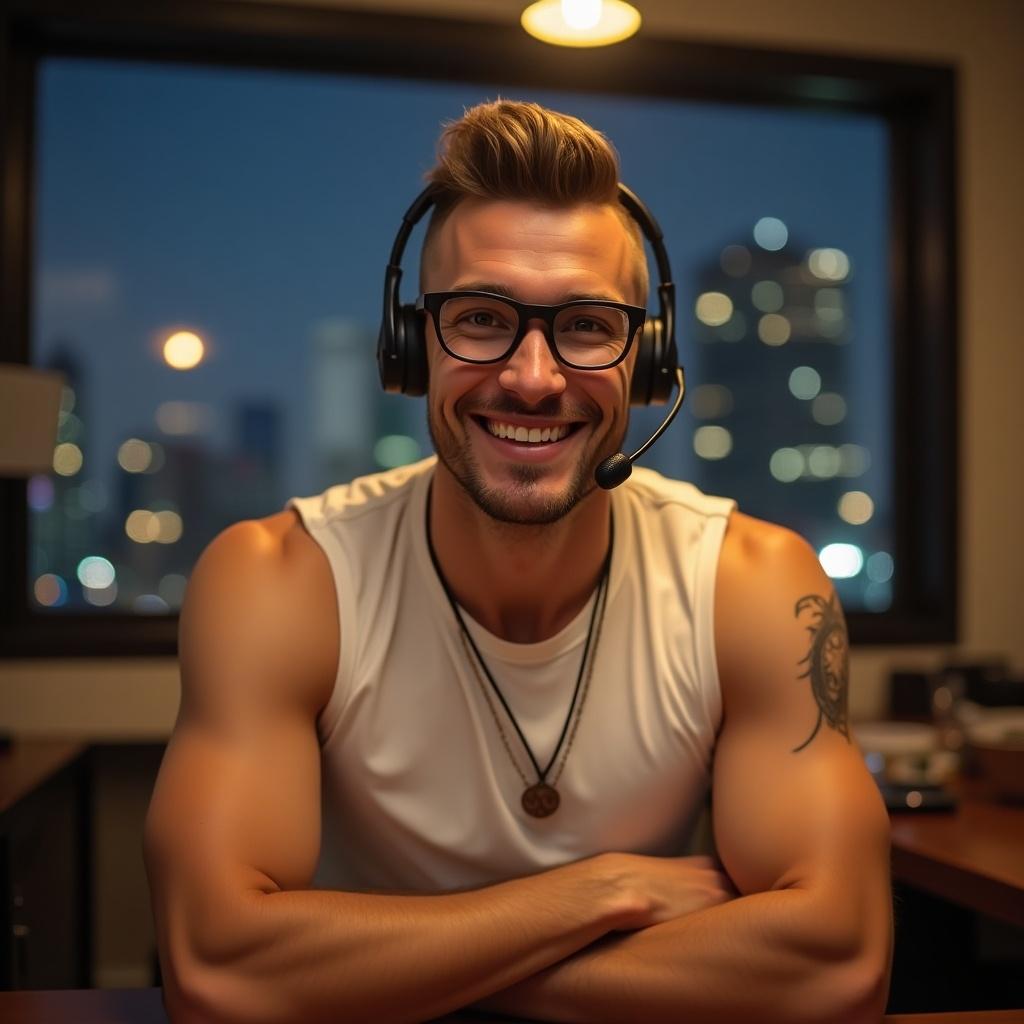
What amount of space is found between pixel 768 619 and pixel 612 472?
10.2 inches

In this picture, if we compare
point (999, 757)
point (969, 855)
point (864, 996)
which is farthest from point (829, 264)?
point (864, 996)

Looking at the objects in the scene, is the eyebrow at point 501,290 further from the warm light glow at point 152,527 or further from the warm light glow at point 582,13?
the warm light glow at point 152,527

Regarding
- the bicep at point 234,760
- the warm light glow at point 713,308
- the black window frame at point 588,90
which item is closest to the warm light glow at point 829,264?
the black window frame at point 588,90

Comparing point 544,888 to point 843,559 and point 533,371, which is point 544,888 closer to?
point 533,371

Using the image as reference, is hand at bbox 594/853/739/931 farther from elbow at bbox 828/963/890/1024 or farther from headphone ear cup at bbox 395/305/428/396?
headphone ear cup at bbox 395/305/428/396

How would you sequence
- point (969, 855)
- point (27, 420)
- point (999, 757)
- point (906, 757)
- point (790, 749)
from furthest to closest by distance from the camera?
point (27, 420) → point (906, 757) → point (999, 757) → point (969, 855) → point (790, 749)

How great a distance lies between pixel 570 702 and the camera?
4.28 feet

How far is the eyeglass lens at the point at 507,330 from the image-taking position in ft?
4.07

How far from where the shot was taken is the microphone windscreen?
1158mm

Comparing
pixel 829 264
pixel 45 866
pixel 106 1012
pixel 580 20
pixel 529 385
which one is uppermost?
pixel 580 20

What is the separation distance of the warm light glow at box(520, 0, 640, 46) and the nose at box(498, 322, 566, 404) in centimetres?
110

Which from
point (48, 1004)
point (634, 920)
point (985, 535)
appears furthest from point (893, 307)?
point (48, 1004)

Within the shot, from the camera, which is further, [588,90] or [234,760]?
[588,90]

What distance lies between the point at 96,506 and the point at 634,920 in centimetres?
219
